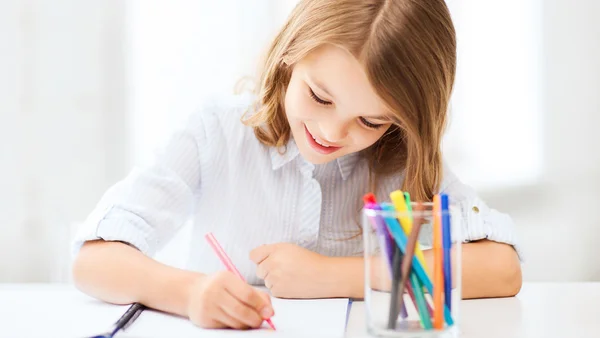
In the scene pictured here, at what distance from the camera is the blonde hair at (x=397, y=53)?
0.84 metres

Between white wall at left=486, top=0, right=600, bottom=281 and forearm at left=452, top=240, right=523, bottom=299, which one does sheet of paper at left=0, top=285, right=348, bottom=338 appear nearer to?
forearm at left=452, top=240, right=523, bottom=299

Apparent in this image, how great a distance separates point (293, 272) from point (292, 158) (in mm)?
196

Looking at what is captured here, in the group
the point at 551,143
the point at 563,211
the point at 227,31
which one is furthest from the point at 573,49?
the point at 227,31

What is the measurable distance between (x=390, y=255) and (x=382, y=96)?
23cm

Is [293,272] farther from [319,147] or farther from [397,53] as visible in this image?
[397,53]

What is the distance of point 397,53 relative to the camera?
84 centimetres

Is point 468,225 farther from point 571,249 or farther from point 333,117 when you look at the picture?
point 571,249

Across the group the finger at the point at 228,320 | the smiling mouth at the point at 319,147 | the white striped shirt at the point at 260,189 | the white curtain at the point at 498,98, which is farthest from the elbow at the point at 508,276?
the white curtain at the point at 498,98

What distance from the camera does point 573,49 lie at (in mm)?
1530

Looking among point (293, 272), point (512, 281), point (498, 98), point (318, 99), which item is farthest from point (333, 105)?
point (498, 98)

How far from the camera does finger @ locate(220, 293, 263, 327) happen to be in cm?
73

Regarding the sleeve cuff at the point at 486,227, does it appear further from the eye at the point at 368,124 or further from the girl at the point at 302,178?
the eye at the point at 368,124

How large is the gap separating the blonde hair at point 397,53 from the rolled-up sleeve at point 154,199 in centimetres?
13

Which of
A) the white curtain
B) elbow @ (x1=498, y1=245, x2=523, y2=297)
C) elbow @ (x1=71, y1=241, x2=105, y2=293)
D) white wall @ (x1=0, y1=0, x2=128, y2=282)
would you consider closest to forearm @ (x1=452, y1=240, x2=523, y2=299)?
elbow @ (x1=498, y1=245, x2=523, y2=297)
